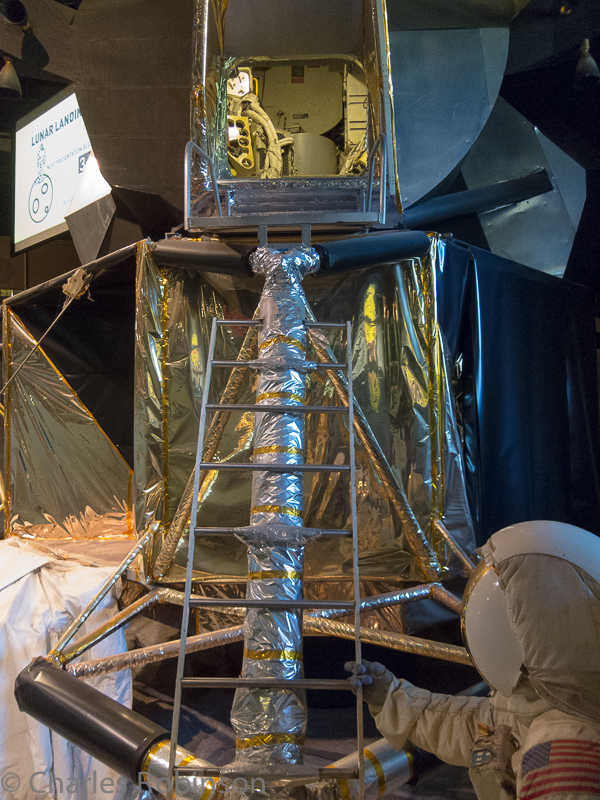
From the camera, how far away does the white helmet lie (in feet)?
3.91

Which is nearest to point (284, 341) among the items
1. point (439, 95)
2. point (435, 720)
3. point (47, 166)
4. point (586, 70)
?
point (435, 720)

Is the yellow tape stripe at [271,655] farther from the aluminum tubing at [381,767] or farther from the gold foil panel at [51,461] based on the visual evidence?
the gold foil panel at [51,461]

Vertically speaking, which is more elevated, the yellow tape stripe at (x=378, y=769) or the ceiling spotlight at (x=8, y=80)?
the ceiling spotlight at (x=8, y=80)

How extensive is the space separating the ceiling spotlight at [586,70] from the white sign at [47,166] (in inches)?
164

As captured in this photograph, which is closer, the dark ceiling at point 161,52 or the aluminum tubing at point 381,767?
the aluminum tubing at point 381,767

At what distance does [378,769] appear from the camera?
6.03ft

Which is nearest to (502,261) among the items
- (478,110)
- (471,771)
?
(478,110)

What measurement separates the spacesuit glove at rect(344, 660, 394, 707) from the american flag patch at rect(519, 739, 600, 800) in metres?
0.46

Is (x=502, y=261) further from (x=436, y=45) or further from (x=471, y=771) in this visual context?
(x=471, y=771)

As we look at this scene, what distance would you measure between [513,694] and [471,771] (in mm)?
215

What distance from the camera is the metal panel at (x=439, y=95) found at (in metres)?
4.16

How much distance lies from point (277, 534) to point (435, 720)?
74cm

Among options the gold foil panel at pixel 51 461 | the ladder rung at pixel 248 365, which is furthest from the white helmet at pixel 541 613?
the gold foil panel at pixel 51 461

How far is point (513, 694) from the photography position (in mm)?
1339
